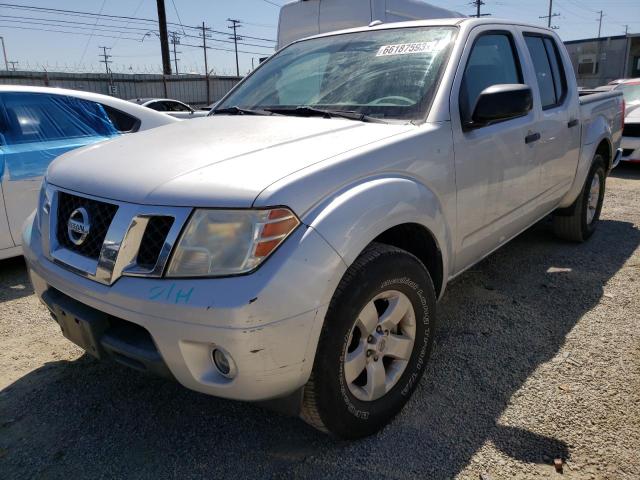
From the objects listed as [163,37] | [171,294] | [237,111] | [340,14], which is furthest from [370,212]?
[163,37]

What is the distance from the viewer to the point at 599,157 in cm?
465

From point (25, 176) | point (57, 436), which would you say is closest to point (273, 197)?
point (57, 436)

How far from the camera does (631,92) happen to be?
1026 cm

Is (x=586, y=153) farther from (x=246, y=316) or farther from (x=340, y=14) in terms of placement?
(x=340, y=14)

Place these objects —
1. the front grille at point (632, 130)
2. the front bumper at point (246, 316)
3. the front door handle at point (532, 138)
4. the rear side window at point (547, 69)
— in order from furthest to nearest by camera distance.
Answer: the front grille at point (632, 130)
the rear side window at point (547, 69)
the front door handle at point (532, 138)
the front bumper at point (246, 316)

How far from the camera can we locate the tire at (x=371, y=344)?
1896 millimetres

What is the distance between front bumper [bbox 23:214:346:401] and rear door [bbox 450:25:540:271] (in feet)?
3.88

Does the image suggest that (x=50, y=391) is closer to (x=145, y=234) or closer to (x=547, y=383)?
(x=145, y=234)

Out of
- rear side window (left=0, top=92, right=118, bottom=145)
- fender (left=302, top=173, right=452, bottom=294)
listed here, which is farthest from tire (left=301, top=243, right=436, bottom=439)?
rear side window (left=0, top=92, right=118, bottom=145)

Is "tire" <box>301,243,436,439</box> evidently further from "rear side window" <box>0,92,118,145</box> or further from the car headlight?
"rear side window" <box>0,92,118,145</box>

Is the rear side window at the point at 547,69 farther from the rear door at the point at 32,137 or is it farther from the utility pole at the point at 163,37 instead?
the utility pole at the point at 163,37

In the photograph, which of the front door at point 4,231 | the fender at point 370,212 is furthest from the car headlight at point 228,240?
the front door at point 4,231

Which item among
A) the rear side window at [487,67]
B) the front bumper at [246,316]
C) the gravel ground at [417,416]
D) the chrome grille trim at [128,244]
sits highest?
the rear side window at [487,67]

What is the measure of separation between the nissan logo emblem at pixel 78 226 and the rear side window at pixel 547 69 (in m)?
3.03
